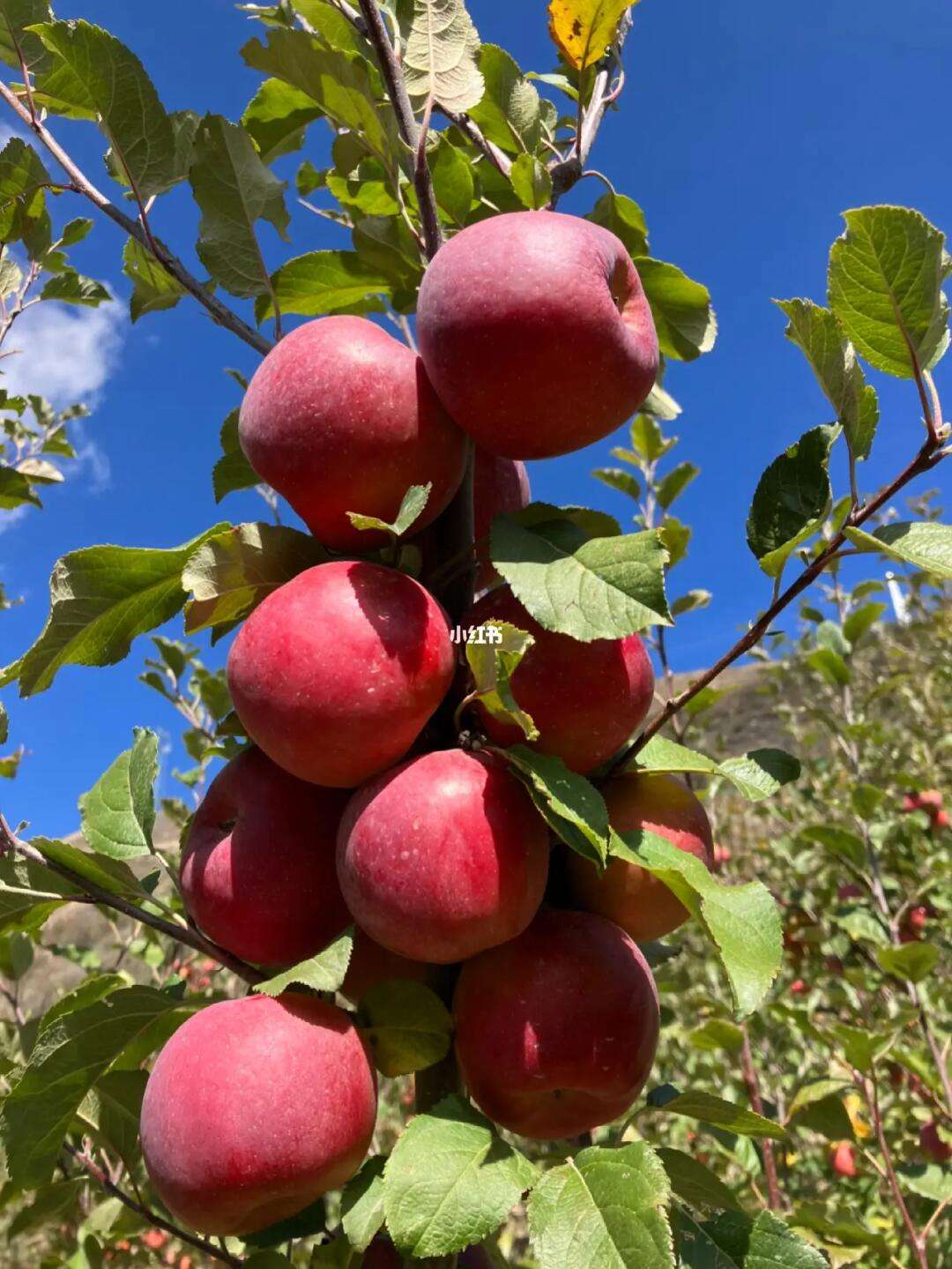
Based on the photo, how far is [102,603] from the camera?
0.95 meters

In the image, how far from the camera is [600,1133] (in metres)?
2.40

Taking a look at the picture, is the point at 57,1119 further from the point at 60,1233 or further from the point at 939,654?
the point at 939,654

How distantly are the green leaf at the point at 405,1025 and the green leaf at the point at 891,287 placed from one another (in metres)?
0.74

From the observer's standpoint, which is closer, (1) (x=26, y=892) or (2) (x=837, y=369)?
(2) (x=837, y=369)

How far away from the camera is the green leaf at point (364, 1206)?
2.61 feet

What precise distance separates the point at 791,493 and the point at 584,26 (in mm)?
639

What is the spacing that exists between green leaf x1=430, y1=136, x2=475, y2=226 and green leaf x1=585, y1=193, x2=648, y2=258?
23cm

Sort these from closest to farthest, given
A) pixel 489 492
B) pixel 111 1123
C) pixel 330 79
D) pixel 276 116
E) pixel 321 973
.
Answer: pixel 321 973 < pixel 330 79 < pixel 489 492 < pixel 276 116 < pixel 111 1123

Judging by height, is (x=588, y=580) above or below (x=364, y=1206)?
above

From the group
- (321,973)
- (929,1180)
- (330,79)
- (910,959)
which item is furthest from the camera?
(910,959)

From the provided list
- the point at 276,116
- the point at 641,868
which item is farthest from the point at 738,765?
the point at 276,116

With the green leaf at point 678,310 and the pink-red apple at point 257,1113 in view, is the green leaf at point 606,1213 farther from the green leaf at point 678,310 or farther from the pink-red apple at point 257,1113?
the green leaf at point 678,310

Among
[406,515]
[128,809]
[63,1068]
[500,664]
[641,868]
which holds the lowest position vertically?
[63,1068]

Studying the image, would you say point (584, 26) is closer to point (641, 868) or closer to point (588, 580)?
point (588, 580)
